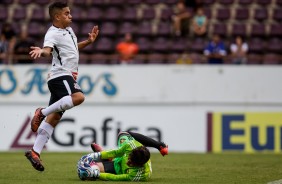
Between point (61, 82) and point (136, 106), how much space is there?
8.68 metres

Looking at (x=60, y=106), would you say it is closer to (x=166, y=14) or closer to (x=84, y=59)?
(x=84, y=59)

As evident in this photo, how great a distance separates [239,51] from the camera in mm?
20562

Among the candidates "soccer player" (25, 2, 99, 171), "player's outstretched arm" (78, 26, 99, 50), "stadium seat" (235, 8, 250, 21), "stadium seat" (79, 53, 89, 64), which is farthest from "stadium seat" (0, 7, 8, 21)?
"soccer player" (25, 2, 99, 171)

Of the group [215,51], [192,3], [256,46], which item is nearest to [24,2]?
[192,3]

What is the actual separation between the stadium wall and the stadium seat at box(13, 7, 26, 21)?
15.1ft

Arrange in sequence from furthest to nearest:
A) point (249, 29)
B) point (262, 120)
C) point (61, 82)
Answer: point (249, 29) → point (262, 120) → point (61, 82)

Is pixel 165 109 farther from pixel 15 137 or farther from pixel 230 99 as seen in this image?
pixel 15 137

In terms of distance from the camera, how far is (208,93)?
19375mm

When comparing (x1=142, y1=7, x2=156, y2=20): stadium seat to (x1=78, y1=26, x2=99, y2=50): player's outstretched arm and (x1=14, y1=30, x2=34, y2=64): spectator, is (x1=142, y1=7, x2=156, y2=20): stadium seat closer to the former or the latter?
(x1=14, y1=30, x2=34, y2=64): spectator

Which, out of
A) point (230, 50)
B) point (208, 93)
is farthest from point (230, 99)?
point (230, 50)

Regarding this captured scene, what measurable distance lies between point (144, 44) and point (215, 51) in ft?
9.17

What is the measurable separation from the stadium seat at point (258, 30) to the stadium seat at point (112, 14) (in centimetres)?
414

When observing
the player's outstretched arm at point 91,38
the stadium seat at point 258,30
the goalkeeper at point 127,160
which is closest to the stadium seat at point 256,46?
the stadium seat at point 258,30

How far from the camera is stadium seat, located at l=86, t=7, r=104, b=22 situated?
2334 cm
